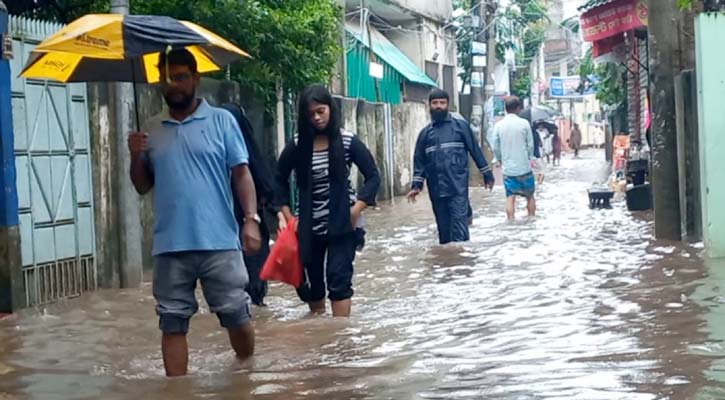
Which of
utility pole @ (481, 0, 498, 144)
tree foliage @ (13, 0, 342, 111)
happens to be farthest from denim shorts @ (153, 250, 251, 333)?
utility pole @ (481, 0, 498, 144)

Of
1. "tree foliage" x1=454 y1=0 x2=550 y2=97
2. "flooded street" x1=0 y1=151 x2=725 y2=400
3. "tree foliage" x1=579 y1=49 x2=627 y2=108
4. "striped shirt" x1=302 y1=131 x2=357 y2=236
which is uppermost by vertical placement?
"tree foliage" x1=454 y1=0 x2=550 y2=97

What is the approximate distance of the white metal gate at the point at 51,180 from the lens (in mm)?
8938

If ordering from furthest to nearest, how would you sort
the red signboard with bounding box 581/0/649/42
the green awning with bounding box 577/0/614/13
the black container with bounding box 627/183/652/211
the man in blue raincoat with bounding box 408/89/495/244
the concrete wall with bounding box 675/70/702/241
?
1. the green awning with bounding box 577/0/614/13
2. the red signboard with bounding box 581/0/649/42
3. the black container with bounding box 627/183/652/211
4. the man in blue raincoat with bounding box 408/89/495/244
5. the concrete wall with bounding box 675/70/702/241

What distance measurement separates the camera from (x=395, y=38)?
3347 centimetres

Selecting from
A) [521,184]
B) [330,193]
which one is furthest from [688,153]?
[330,193]

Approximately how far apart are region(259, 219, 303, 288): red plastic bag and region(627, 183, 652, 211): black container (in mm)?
9390

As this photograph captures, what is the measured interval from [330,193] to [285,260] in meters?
0.51

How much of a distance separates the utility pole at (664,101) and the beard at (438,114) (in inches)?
81.0

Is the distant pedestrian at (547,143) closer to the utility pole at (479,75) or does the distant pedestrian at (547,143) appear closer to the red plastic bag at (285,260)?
the utility pole at (479,75)

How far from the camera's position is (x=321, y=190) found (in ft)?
25.7

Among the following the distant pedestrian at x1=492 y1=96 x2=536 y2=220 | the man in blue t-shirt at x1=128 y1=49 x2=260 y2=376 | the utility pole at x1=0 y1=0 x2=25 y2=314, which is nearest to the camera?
the man in blue t-shirt at x1=128 y1=49 x2=260 y2=376

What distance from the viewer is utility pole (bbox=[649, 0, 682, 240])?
1148cm

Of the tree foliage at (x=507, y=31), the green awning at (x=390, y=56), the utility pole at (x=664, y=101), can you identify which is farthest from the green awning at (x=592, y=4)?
the tree foliage at (x=507, y=31)

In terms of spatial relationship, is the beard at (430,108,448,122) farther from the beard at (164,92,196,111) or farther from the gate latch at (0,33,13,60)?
the beard at (164,92,196,111)
